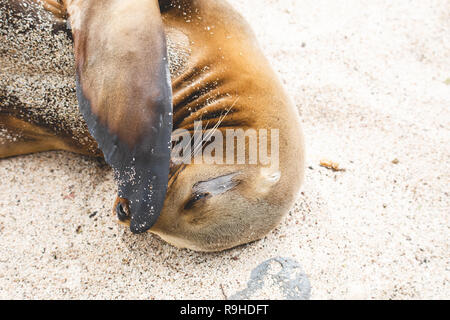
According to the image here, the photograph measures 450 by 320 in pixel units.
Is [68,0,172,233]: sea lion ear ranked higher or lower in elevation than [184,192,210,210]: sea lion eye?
higher

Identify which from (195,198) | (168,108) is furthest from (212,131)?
(168,108)

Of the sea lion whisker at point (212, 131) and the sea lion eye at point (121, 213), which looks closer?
the sea lion eye at point (121, 213)

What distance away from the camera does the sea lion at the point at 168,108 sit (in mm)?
1487

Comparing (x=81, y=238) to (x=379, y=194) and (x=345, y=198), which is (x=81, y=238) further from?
(x=379, y=194)

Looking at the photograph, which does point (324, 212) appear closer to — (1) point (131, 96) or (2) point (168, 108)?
(2) point (168, 108)

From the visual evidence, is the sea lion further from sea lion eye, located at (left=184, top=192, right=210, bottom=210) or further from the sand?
the sand

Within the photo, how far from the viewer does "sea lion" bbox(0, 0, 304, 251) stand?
1487 mm

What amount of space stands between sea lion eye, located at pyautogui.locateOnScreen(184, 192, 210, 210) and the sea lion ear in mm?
244

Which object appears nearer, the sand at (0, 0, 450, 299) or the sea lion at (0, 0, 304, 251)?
the sea lion at (0, 0, 304, 251)

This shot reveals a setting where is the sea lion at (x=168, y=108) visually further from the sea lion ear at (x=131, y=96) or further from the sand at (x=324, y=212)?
the sand at (x=324, y=212)

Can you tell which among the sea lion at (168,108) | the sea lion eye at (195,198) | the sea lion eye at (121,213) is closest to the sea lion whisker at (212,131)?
the sea lion at (168,108)

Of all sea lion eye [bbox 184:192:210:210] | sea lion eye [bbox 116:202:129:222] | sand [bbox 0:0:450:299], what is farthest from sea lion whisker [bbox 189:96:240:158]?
sand [bbox 0:0:450:299]

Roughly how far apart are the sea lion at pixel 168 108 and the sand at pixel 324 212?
184mm

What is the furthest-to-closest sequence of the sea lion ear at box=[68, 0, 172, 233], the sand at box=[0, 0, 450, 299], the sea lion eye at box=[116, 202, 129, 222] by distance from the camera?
the sand at box=[0, 0, 450, 299], the sea lion eye at box=[116, 202, 129, 222], the sea lion ear at box=[68, 0, 172, 233]
